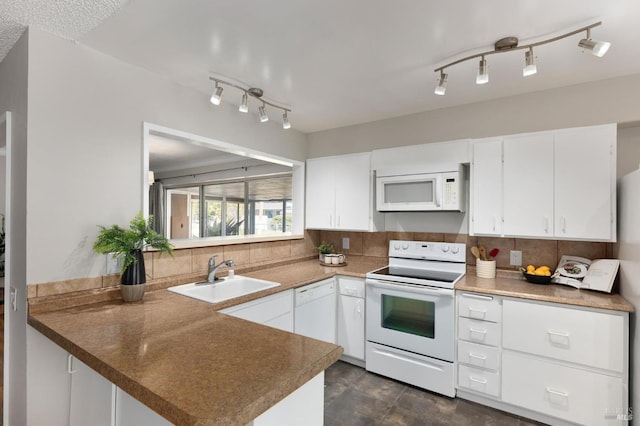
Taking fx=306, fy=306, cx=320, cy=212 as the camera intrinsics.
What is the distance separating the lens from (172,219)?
6316 millimetres

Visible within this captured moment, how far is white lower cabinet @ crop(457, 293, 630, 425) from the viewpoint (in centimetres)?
188

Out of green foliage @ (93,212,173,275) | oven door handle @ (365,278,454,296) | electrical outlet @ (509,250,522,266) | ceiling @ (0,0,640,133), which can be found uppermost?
ceiling @ (0,0,640,133)

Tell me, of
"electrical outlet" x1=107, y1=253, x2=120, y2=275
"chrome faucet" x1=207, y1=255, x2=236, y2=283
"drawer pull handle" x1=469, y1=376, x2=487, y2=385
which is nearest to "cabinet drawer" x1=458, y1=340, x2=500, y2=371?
"drawer pull handle" x1=469, y1=376, x2=487, y2=385

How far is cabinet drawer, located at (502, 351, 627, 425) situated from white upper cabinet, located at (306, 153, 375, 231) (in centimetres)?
166

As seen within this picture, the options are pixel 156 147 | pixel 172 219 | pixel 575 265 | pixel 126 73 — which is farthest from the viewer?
pixel 172 219

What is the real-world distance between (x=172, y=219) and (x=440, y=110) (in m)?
5.50

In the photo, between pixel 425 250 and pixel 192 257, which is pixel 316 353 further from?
pixel 425 250

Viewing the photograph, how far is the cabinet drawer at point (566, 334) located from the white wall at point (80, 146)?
273 centimetres

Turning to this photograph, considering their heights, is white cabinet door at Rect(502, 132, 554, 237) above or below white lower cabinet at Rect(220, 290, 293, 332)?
above

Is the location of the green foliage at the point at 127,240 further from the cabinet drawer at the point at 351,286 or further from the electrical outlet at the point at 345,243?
the electrical outlet at the point at 345,243

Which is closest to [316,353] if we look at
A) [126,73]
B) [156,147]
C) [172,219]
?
[126,73]

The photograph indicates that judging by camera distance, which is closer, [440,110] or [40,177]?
[40,177]

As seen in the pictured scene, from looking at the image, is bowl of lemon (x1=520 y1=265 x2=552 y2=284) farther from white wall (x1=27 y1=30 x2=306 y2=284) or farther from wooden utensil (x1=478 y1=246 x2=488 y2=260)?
white wall (x1=27 y1=30 x2=306 y2=284)

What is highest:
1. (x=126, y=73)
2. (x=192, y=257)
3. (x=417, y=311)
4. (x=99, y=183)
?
(x=126, y=73)
